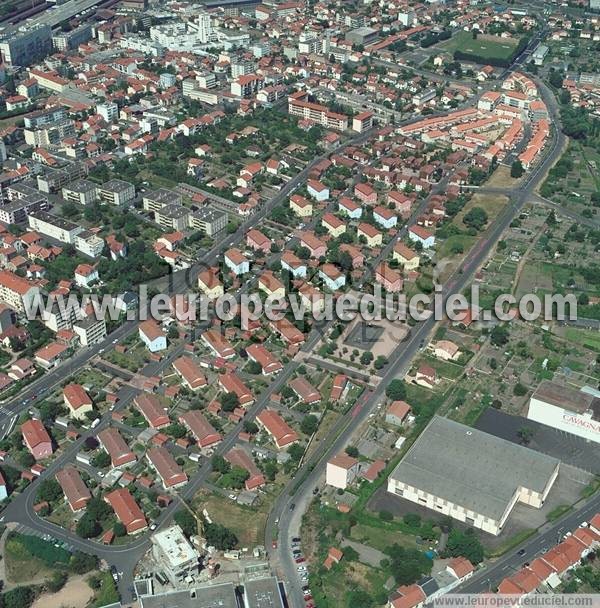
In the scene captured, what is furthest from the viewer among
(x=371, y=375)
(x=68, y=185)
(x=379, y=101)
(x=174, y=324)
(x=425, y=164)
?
(x=379, y=101)

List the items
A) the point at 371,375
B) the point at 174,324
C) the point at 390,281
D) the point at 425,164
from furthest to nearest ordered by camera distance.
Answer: the point at 425,164, the point at 390,281, the point at 174,324, the point at 371,375

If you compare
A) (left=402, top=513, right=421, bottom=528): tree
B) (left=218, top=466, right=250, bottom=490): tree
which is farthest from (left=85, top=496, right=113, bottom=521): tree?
(left=402, top=513, right=421, bottom=528): tree

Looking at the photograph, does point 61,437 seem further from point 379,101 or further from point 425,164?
point 379,101

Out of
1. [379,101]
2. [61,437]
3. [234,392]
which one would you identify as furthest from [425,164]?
[61,437]

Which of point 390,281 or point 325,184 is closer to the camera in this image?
point 390,281

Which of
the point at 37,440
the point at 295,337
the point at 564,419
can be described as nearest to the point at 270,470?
the point at 295,337

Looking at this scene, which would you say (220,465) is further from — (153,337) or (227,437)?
(153,337)
